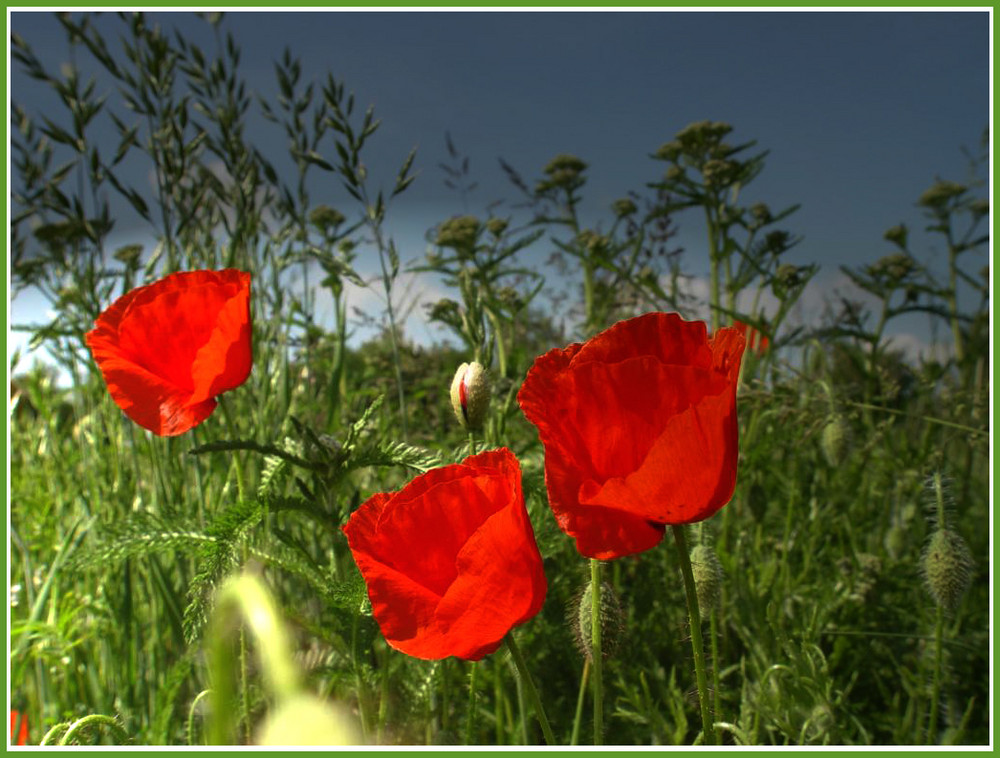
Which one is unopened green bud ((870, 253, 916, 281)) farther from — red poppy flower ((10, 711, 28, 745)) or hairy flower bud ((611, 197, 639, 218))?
red poppy flower ((10, 711, 28, 745))

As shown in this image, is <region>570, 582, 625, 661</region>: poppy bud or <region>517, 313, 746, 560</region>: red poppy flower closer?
<region>517, 313, 746, 560</region>: red poppy flower

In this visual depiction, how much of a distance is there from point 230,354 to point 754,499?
1.12 m

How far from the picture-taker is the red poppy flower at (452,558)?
60 cm

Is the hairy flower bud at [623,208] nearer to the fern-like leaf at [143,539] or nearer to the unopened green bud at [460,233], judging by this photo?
the unopened green bud at [460,233]

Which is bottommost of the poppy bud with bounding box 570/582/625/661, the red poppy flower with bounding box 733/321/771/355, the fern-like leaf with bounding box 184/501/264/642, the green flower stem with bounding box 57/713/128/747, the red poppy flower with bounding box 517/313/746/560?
the green flower stem with bounding box 57/713/128/747

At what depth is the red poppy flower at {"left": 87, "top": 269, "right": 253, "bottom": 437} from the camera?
995 millimetres

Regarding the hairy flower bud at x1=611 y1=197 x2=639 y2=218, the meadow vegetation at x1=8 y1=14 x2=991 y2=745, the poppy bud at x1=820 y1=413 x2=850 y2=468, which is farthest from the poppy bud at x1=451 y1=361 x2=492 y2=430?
the hairy flower bud at x1=611 y1=197 x2=639 y2=218

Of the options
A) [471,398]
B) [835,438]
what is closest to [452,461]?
[471,398]

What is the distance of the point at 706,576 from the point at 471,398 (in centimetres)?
33

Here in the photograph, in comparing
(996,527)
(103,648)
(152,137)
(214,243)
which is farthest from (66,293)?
(996,527)

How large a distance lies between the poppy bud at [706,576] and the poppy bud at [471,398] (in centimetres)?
29

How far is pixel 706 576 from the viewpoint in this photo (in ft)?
3.14

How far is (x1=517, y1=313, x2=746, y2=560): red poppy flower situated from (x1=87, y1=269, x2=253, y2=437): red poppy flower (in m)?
0.50

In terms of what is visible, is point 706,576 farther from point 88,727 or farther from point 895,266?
point 895,266
